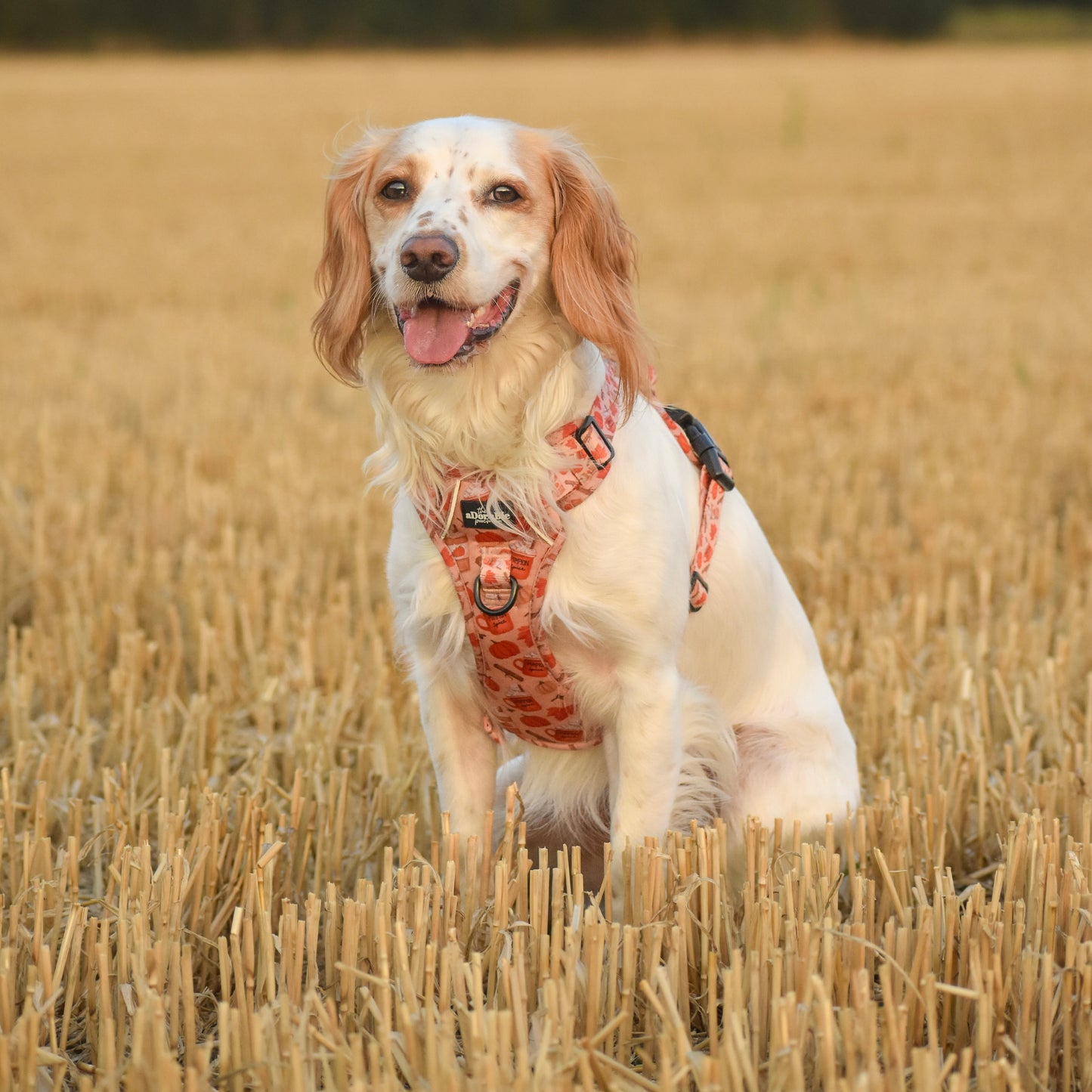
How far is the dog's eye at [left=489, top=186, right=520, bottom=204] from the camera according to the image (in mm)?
2686

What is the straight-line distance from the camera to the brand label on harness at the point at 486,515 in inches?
104

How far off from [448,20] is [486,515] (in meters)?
49.5

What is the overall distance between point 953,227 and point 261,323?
7291 mm

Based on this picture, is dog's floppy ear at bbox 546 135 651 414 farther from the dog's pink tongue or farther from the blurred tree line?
the blurred tree line

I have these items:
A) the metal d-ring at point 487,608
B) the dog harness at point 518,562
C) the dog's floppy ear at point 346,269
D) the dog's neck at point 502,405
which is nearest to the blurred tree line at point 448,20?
the dog's floppy ear at point 346,269

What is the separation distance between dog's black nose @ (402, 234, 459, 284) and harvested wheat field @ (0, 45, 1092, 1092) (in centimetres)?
64

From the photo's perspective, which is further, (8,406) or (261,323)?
(261,323)

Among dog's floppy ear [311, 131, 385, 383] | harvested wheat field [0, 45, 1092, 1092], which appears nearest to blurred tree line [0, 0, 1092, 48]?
harvested wheat field [0, 45, 1092, 1092]

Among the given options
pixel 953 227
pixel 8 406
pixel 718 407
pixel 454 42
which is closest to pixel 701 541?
pixel 718 407

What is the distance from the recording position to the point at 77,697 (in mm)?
3555

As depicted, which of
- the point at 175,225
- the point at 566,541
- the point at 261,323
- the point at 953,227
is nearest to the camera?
the point at 566,541

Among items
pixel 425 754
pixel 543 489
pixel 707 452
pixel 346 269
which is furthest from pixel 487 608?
pixel 425 754

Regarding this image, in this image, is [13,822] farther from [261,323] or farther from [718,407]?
[261,323]

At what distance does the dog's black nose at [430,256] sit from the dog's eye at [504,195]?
22cm
